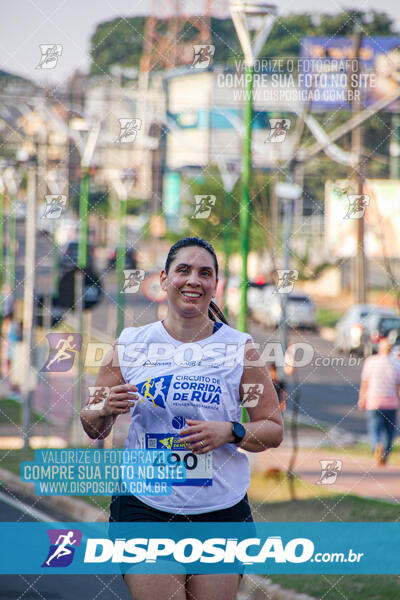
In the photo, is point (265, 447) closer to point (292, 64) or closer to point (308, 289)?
point (292, 64)

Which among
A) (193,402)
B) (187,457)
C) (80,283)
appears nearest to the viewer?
(193,402)

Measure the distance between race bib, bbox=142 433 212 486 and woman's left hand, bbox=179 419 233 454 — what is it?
44mm

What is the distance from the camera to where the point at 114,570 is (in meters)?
4.43

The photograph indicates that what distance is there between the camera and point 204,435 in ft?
11.3

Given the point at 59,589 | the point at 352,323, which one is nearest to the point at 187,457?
the point at 59,589

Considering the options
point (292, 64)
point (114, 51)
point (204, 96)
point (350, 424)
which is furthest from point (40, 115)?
point (204, 96)

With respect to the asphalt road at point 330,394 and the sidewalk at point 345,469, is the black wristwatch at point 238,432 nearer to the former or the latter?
the sidewalk at point 345,469

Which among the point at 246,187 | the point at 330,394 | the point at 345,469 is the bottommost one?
the point at 330,394

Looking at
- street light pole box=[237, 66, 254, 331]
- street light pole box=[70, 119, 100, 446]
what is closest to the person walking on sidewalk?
street light pole box=[237, 66, 254, 331]

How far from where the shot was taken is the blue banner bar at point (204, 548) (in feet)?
12.1

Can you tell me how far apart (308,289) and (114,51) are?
14175mm

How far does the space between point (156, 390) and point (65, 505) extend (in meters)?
5.87

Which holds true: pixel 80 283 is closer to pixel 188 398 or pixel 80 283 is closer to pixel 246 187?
pixel 246 187

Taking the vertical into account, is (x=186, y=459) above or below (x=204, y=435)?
below
